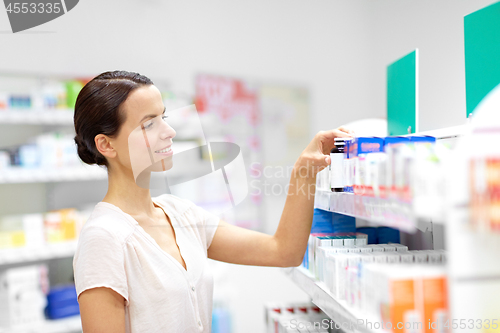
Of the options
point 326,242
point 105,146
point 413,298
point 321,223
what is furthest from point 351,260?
point 105,146

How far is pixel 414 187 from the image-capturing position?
2.42ft

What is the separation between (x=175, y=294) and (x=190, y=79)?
8.89ft

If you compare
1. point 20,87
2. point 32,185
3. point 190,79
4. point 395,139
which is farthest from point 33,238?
point 395,139

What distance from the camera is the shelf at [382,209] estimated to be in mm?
706

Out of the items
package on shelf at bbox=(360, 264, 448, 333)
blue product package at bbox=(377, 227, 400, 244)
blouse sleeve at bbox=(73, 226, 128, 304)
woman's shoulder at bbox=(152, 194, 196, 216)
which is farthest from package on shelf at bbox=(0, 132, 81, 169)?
package on shelf at bbox=(360, 264, 448, 333)

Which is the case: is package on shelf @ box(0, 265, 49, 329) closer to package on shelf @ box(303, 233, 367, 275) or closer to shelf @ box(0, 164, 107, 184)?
shelf @ box(0, 164, 107, 184)

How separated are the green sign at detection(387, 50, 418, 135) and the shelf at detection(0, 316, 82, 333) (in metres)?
2.54

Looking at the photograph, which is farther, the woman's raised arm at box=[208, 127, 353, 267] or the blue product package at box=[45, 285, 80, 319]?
the blue product package at box=[45, 285, 80, 319]

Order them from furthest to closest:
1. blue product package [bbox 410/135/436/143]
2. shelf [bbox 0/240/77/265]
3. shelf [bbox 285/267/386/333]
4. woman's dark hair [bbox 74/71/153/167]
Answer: shelf [bbox 0/240/77/265]
woman's dark hair [bbox 74/71/153/167]
blue product package [bbox 410/135/436/143]
shelf [bbox 285/267/386/333]

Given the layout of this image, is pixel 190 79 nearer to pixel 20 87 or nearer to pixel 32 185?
pixel 20 87

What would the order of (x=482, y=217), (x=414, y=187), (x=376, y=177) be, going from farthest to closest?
(x=376, y=177), (x=414, y=187), (x=482, y=217)

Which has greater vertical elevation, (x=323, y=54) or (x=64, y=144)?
(x=323, y=54)

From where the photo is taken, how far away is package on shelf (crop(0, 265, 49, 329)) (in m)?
2.61

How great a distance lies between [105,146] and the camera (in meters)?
1.37
